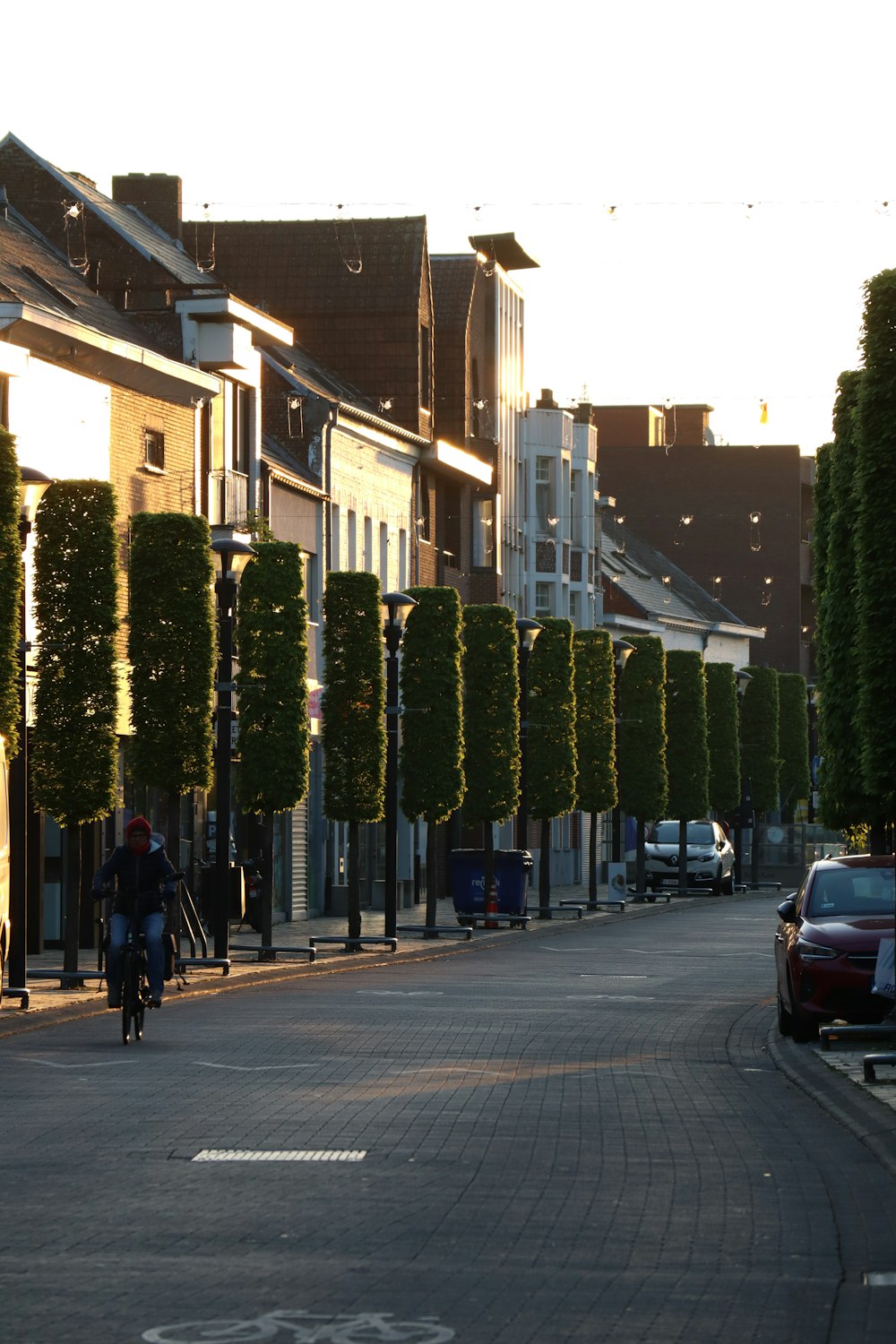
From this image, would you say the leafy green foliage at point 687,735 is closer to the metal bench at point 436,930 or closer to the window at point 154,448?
the metal bench at point 436,930

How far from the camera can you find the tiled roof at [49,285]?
3916 cm

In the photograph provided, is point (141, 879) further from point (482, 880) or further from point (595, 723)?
point (595, 723)

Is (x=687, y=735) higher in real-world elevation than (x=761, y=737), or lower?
lower

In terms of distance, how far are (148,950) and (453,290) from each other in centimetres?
4679

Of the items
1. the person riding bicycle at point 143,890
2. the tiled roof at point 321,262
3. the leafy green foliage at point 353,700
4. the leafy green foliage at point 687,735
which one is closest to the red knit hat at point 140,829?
the person riding bicycle at point 143,890

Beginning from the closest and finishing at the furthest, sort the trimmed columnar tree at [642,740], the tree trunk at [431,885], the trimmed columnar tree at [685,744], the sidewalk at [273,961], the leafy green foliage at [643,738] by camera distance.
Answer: the sidewalk at [273,961] < the tree trunk at [431,885] < the trimmed columnar tree at [642,740] < the leafy green foliage at [643,738] < the trimmed columnar tree at [685,744]

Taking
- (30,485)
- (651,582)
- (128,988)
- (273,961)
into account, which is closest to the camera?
(128,988)

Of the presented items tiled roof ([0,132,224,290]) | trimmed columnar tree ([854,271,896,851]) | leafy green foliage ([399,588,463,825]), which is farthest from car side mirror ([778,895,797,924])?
tiled roof ([0,132,224,290])

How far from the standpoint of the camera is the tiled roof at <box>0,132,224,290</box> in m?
45.2

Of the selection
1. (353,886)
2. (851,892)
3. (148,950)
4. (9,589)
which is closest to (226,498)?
(353,886)

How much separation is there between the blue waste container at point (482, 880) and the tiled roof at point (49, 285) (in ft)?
36.0

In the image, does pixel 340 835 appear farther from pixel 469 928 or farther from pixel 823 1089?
pixel 823 1089

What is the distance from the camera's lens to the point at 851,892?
904 inches

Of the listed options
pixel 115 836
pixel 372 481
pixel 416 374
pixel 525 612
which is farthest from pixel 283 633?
pixel 525 612
